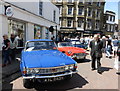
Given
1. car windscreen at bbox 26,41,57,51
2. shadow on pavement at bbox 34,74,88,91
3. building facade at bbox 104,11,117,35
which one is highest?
building facade at bbox 104,11,117,35

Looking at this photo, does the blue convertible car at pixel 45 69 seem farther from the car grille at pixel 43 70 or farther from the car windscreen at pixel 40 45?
the car windscreen at pixel 40 45

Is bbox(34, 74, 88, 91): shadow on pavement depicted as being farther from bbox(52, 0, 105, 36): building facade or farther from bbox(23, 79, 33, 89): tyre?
bbox(52, 0, 105, 36): building facade

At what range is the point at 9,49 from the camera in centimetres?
698

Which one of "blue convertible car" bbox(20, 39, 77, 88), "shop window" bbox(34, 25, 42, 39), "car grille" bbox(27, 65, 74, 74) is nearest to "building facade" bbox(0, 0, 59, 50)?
"shop window" bbox(34, 25, 42, 39)

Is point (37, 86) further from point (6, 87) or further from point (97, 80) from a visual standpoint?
point (97, 80)

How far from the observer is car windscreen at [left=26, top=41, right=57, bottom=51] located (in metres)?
5.51

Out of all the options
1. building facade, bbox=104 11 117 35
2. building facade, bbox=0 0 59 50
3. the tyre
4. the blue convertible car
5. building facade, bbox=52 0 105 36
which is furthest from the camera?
building facade, bbox=104 11 117 35

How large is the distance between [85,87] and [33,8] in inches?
463

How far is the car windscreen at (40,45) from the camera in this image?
5.51m

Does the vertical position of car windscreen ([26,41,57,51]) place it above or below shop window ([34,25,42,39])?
below

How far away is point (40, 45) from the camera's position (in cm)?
571

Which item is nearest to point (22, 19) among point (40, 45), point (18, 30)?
point (18, 30)

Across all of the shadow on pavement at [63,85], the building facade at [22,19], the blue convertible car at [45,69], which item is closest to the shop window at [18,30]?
the building facade at [22,19]

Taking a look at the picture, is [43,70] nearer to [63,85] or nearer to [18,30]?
[63,85]
